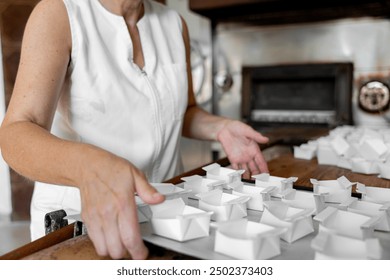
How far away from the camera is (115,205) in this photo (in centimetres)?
49

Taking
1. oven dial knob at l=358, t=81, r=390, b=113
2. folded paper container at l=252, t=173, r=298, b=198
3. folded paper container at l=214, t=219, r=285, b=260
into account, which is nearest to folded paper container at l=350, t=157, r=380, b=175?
folded paper container at l=252, t=173, r=298, b=198

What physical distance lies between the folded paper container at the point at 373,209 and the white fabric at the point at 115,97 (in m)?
0.56

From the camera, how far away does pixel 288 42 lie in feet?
8.89

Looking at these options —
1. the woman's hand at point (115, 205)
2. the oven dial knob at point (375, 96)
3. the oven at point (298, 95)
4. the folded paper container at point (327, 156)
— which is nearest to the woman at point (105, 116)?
the woman's hand at point (115, 205)

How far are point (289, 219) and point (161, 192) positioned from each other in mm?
219

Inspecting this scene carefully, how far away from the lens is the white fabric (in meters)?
0.93

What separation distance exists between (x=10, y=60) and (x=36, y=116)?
110 centimetres

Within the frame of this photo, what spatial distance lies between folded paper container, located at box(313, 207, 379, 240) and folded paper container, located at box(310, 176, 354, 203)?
0.11m

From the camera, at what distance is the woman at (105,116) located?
506mm

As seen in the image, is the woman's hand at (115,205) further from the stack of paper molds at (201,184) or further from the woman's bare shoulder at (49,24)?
the woman's bare shoulder at (49,24)

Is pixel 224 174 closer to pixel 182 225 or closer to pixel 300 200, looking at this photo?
pixel 300 200
